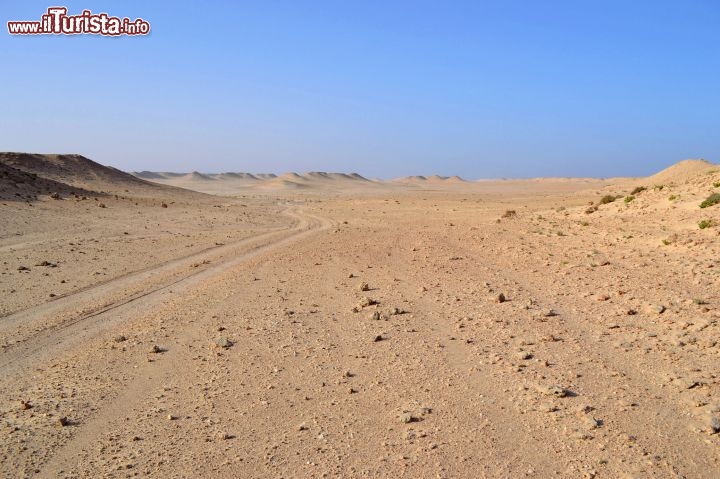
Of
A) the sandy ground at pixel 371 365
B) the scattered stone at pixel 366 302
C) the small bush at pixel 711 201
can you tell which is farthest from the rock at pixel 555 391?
the small bush at pixel 711 201

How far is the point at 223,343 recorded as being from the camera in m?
7.75

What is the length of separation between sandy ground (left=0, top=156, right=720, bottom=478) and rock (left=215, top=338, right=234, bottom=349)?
30 millimetres

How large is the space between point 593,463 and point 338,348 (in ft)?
11.9

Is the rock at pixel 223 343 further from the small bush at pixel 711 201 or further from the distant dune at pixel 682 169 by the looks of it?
the distant dune at pixel 682 169

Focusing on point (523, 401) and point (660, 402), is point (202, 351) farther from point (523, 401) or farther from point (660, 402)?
point (660, 402)

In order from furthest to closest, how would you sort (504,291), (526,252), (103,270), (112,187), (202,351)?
(112,187) → (526,252) → (103,270) → (504,291) → (202,351)

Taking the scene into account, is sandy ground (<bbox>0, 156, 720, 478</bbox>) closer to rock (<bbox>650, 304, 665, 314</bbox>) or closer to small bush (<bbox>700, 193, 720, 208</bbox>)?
rock (<bbox>650, 304, 665, 314</bbox>)

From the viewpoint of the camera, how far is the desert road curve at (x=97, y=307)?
25.5ft

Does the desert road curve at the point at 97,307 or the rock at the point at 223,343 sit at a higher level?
the rock at the point at 223,343

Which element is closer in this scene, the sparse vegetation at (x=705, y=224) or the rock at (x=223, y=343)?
the rock at (x=223, y=343)

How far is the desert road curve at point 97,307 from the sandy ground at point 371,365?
0.06 meters

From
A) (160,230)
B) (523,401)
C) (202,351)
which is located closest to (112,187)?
(160,230)

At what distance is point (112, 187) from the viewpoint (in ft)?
159

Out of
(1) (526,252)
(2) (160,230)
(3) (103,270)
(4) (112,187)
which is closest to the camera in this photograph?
(3) (103,270)
